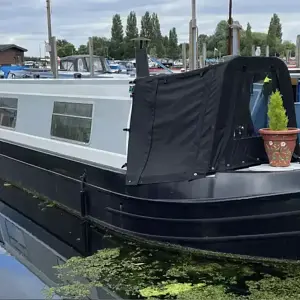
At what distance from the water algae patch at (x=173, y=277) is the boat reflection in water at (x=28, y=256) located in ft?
0.57

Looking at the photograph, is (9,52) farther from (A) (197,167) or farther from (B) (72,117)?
(A) (197,167)

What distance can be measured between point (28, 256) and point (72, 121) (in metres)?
2.18

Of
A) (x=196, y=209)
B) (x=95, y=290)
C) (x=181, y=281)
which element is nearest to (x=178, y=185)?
(x=196, y=209)

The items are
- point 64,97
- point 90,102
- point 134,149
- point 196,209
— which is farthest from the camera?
point 64,97

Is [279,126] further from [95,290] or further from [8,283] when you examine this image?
[8,283]

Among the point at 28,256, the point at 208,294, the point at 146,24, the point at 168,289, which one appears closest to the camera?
the point at 208,294

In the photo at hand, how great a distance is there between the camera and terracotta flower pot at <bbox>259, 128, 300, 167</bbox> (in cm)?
552

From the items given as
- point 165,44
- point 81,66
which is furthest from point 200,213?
point 165,44

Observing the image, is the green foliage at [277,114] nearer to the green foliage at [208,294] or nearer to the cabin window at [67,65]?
the green foliage at [208,294]

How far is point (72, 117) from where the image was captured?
8.06 metres

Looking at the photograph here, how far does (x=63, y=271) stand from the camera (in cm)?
619

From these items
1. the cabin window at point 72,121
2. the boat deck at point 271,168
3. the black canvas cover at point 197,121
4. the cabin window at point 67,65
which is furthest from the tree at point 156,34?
the boat deck at point 271,168

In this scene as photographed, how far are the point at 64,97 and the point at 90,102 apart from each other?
0.84 meters

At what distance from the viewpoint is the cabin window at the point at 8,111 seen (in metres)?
10.1
